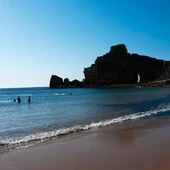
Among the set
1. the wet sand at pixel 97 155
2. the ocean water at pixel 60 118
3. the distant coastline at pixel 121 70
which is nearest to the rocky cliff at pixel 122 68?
the distant coastline at pixel 121 70

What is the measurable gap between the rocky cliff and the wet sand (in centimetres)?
15387

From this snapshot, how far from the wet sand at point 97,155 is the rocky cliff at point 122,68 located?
153872mm

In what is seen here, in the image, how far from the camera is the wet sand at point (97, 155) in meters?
7.83

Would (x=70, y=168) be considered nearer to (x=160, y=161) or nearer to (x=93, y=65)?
(x=160, y=161)

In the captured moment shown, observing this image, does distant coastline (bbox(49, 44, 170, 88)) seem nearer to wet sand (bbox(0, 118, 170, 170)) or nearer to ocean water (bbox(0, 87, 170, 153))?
ocean water (bbox(0, 87, 170, 153))

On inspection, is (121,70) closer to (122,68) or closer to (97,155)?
(122,68)

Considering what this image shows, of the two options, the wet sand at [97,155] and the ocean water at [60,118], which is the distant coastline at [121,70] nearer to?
the ocean water at [60,118]

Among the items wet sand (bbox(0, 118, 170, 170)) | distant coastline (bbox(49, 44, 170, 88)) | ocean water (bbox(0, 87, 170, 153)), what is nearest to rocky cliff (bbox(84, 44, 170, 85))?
distant coastline (bbox(49, 44, 170, 88))

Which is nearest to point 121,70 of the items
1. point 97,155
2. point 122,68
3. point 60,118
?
point 122,68

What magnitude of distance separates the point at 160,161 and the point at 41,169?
145 inches

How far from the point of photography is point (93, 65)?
616 ft

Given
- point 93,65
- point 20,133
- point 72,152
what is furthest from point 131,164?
point 93,65

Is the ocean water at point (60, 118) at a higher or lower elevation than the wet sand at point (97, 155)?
lower

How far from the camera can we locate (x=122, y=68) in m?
168
